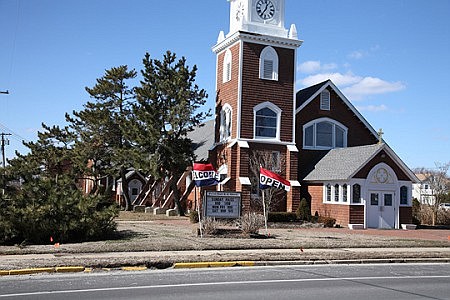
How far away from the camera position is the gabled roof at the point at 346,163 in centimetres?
3325

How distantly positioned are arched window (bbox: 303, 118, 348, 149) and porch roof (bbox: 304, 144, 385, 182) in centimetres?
192

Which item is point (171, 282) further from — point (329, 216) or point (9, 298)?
point (329, 216)

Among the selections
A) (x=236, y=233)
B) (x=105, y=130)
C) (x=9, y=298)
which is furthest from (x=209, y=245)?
(x=105, y=130)

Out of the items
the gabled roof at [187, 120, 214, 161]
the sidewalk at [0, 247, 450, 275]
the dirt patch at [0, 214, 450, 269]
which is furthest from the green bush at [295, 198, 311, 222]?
the sidewalk at [0, 247, 450, 275]

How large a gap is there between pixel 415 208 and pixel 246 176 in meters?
13.2

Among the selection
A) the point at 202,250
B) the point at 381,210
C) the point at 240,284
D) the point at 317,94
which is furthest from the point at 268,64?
the point at 240,284

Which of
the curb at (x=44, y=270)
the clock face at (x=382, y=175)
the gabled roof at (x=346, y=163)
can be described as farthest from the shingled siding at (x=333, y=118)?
the curb at (x=44, y=270)

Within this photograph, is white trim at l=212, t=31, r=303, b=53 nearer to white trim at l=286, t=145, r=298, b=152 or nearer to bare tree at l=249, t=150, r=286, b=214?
white trim at l=286, t=145, r=298, b=152

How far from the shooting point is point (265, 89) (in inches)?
1452

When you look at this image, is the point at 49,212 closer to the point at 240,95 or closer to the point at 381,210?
the point at 240,95

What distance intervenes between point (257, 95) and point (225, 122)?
321 cm

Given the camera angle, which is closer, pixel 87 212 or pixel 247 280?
pixel 247 280

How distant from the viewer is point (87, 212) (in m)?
20.9

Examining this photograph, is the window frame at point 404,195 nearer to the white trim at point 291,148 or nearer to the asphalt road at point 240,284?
the white trim at point 291,148
